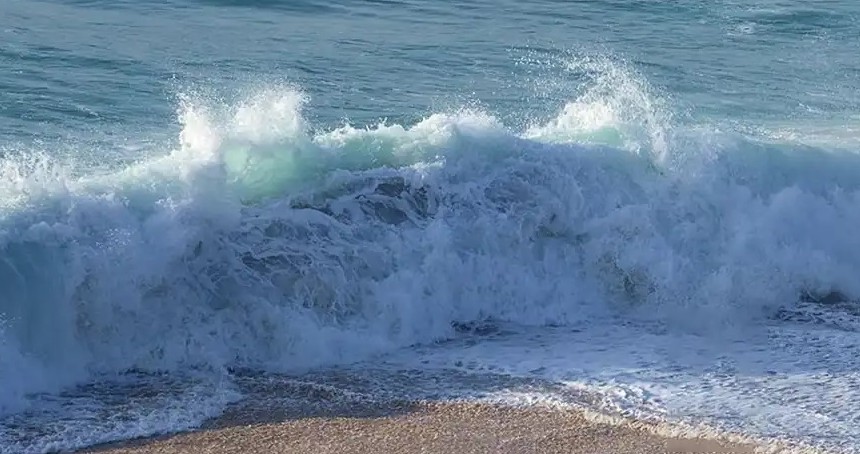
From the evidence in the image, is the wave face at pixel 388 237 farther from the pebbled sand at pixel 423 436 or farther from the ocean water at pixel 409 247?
the pebbled sand at pixel 423 436

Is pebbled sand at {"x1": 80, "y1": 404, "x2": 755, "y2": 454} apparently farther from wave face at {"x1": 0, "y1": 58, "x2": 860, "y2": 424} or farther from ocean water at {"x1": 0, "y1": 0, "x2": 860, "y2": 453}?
wave face at {"x1": 0, "y1": 58, "x2": 860, "y2": 424}

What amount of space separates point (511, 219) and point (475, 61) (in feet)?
18.2

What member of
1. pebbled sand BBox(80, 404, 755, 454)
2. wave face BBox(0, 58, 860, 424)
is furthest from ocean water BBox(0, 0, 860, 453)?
pebbled sand BBox(80, 404, 755, 454)

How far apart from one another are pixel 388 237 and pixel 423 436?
2607 mm

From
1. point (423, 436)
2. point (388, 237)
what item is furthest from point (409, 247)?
point (423, 436)

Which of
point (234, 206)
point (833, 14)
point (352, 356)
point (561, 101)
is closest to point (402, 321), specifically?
point (352, 356)

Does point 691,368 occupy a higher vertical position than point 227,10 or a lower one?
lower

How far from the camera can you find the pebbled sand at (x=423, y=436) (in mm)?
8211

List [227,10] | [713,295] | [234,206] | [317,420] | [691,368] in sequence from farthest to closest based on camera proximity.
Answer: [227,10] < [713,295] < [234,206] < [691,368] < [317,420]

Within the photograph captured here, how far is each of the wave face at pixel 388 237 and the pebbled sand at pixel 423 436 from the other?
100 centimetres

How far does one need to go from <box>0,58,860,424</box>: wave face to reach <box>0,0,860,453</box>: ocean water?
0.07 ft

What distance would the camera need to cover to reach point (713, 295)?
1110 centimetres

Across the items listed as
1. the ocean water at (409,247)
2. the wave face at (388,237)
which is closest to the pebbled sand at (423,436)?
the ocean water at (409,247)

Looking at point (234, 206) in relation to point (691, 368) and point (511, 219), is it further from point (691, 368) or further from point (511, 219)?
point (691, 368)
